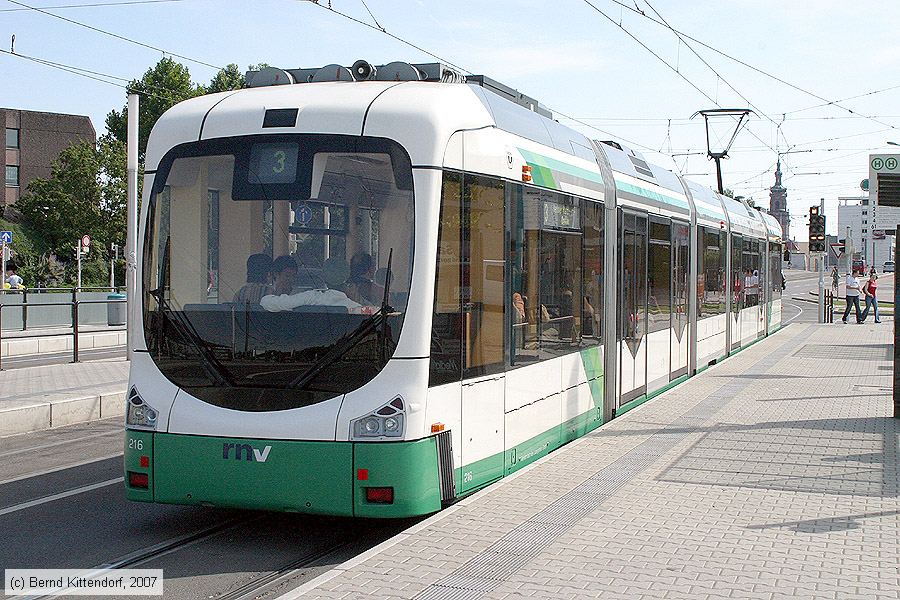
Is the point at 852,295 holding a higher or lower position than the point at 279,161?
lower

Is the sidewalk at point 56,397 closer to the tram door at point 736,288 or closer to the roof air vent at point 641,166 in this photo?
the roof air vent at point 641,166

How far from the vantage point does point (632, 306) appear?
13289 mm

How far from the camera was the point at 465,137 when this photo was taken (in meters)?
7.77

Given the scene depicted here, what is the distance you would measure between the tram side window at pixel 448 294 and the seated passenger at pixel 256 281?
1.14 m

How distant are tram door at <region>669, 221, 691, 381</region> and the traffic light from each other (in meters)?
23.1

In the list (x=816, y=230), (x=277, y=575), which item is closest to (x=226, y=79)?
(x=816, y=230)

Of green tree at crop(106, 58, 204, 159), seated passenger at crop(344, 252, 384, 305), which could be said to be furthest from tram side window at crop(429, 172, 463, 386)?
green tree at crop(106, 58, 204, 159)

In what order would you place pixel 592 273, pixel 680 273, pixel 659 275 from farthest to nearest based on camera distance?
pixel 680 273 → pixel 659 275 → pixel 592 273

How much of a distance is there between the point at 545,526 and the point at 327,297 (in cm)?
212

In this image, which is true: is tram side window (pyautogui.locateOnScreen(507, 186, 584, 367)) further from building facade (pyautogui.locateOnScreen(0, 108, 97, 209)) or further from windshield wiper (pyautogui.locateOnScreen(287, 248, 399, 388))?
building facade (pyautogui.locateOnScreen(0, 108, 97, 209))

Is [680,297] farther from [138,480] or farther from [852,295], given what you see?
[852,295]

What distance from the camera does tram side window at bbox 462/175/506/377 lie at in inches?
307

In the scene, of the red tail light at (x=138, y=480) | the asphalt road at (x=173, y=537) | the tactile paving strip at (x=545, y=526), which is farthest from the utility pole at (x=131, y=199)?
the red tail light at (x=138, y=480)

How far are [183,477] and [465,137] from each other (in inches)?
120
